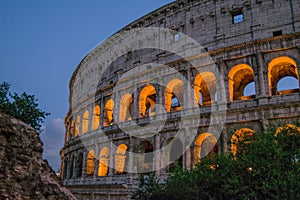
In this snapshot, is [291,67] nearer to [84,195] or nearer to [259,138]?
[259,138]

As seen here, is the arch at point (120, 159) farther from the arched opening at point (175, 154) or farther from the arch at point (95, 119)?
the arch at point (95, 119)

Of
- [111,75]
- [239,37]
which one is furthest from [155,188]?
[111,75]

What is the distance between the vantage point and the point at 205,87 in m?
22.6

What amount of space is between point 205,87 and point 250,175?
13381 mm

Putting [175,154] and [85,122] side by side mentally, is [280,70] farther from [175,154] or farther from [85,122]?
[85,122]

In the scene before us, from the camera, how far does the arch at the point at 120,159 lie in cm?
2150

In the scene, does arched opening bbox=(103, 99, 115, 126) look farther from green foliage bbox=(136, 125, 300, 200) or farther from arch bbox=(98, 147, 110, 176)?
green foliage bbox=(136, 125, 300, 200)

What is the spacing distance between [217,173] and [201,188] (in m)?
0.77

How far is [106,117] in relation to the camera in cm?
2469

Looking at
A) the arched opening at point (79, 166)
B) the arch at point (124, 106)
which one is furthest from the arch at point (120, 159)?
the arched opening at point (79, 166)

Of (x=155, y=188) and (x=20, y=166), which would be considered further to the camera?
(x=155, y=188)

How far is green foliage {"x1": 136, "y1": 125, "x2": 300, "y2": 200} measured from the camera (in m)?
8.90

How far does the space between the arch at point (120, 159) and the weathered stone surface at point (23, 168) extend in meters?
14.8

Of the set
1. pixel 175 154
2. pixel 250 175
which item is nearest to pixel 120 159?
pixel 175 154
